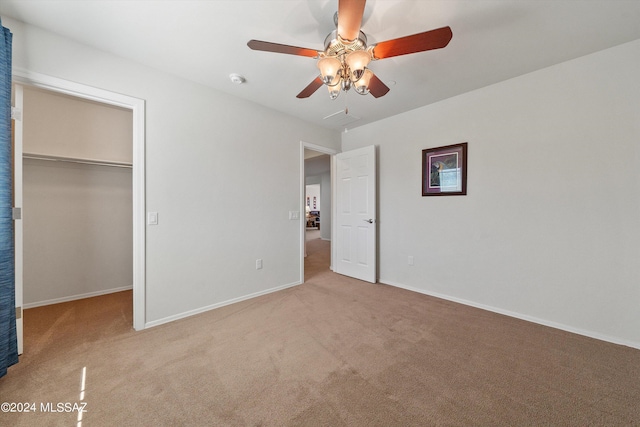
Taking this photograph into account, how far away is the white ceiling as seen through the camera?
1601 millimetres

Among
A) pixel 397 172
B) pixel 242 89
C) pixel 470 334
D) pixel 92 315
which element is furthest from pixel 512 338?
pixel 92 315

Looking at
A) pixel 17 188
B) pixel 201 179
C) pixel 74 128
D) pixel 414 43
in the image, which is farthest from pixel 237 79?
pixel 74 128

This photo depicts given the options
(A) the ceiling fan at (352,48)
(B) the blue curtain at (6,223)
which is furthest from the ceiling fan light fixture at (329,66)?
(B) the blue curtain at (6,223)

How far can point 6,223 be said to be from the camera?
5.20 feet

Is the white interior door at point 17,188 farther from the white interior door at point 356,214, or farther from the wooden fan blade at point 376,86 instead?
the white interior door at point 356,214

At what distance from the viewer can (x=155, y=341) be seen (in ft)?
6.73

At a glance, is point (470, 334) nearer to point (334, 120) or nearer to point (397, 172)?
point (397, 172)

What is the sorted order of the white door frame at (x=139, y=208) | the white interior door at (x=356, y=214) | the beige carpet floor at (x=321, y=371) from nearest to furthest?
1. the beige carpet floor at (x=321, y=371)
2. the white door frame at (x=139, y=208)
3. the white interior door at (x=356, y=214)

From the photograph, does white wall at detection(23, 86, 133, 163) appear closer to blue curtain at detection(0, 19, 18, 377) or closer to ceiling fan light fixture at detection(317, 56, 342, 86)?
blue curtain at detection(0, 19, 18, 377)

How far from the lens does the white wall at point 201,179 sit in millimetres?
2084

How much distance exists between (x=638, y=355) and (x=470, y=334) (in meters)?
1.17

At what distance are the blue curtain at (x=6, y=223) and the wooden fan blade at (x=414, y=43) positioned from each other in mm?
2502

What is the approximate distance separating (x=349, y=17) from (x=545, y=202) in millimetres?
2558

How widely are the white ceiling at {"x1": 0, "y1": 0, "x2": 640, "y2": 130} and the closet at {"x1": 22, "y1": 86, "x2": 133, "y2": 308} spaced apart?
146 cm
